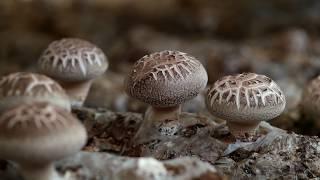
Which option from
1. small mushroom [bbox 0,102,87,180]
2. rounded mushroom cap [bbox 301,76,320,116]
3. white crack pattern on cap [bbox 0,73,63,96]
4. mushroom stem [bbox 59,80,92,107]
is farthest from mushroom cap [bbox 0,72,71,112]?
rounded mushroom cap [bbox 301,76,320,116]

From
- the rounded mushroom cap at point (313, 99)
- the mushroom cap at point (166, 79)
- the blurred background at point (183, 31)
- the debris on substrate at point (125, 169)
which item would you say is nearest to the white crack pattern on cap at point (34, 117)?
the debris on substrate at point (125, 169)

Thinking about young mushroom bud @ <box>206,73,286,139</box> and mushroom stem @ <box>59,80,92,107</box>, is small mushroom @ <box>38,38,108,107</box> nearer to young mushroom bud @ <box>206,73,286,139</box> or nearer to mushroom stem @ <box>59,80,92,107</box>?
mushroom stem @ <box>59,80,92,107</box>

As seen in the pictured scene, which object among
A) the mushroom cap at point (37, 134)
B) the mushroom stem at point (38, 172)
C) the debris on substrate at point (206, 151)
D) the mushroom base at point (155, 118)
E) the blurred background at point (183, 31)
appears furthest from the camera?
the blurred background at point (183, 31)

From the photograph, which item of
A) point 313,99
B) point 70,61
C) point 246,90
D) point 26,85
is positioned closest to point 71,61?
point 70,61

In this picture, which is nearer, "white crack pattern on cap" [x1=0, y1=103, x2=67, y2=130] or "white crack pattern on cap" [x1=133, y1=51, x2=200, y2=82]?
"white crack pattern on cap" [x1=0, y1=103, x2=67, y2=130]

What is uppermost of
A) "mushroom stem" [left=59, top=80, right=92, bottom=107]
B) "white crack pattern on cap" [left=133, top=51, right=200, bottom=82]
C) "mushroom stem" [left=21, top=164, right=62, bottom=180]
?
"white crack pattern on cap" [left=133, top=51, right=200, bottom=82]

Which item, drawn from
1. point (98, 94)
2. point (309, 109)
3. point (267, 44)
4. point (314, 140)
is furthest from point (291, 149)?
point (267, 44)

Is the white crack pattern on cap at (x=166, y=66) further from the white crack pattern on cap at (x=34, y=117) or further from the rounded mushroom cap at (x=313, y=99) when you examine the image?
the rounded mushroom cap at (x=313, y=99)
